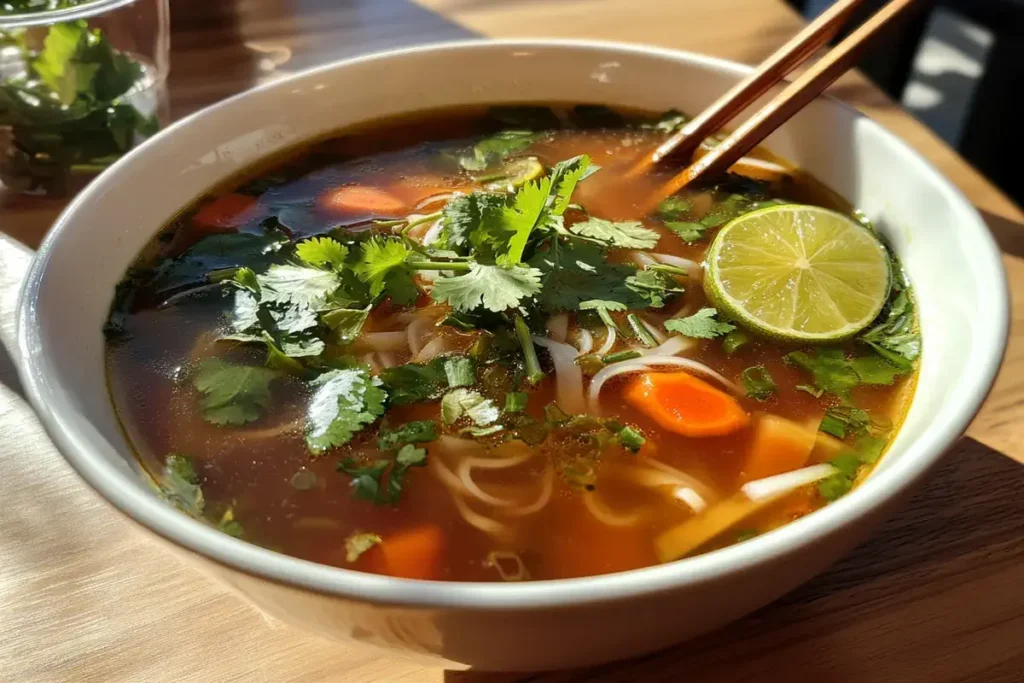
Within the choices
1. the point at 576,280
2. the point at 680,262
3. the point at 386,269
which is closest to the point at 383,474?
the point at 386,269

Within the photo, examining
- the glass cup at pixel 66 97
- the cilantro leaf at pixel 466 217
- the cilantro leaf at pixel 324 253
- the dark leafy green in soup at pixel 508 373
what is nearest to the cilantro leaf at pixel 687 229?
the dark leafy green in soup at pixel 508 373

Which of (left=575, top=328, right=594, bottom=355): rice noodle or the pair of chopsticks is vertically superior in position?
the pair of chopsticks

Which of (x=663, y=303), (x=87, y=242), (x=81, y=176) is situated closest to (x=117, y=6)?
(x=81, y=176)

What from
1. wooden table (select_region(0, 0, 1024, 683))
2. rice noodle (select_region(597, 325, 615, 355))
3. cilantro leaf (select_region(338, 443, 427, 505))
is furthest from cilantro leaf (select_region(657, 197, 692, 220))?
cilantro leaf (select_region(338, 443, 427, 505))

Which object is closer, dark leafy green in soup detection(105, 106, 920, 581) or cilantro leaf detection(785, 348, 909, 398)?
dark leafy green in soup detection(105, 106, 920, 581)

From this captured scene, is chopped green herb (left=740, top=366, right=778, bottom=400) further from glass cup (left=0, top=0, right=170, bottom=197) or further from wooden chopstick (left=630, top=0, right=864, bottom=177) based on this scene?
glass cup (left=0, top=0, right=170, bottom=197)

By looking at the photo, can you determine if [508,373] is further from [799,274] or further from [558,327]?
[799,274]
